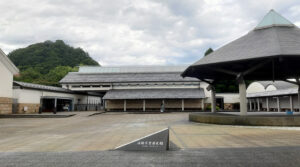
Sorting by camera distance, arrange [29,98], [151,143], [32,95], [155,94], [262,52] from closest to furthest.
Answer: [151,143], [262,52], [29,98], [32,95], [155,94]

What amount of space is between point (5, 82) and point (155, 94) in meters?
22.0

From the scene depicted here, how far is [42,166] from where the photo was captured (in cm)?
541

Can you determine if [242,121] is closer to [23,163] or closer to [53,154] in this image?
[53,154]

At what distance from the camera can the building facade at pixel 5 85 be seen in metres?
24.4

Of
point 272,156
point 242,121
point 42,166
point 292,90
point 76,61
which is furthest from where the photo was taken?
point 76,61

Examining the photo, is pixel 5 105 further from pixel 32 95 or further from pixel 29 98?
pixel 32 95

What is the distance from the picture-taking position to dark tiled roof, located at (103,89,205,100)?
3488cm

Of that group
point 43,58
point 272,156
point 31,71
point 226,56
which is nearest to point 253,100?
point 226,56

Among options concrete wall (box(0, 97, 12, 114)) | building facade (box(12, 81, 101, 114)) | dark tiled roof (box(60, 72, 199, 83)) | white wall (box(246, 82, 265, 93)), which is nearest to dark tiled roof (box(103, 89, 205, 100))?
dark tiled roof (box(60, 72, 199, 83))

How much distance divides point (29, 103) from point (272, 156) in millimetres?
30246

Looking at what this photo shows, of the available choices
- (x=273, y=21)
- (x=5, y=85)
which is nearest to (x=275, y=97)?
(x=273, y=21)

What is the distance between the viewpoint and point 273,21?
1752 centimetres

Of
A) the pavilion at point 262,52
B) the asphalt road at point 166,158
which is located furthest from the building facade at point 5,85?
the pavilion at point 262,52

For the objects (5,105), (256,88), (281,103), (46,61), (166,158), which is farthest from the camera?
(46,61)
